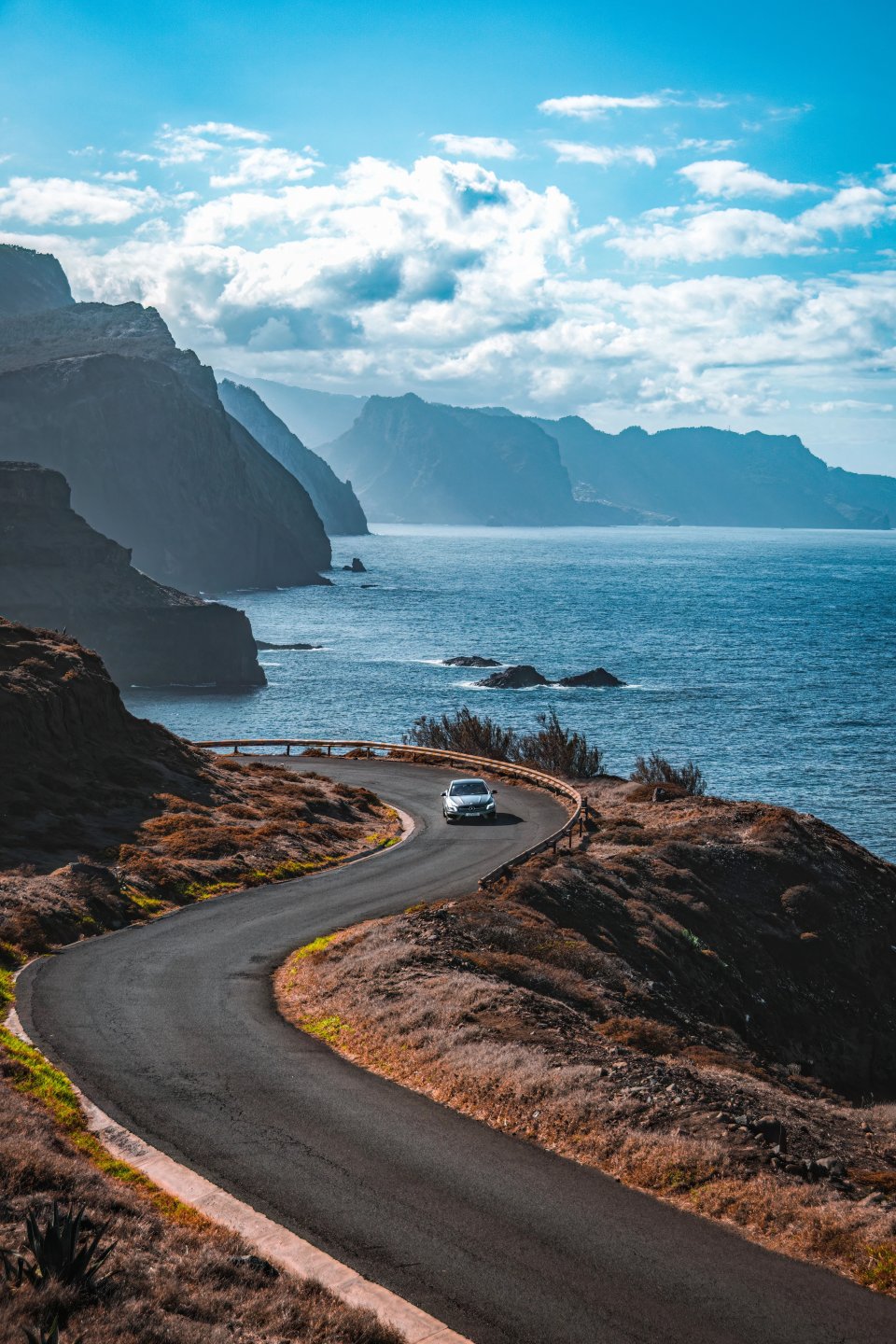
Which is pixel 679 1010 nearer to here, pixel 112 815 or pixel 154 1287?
pixel 154 1287

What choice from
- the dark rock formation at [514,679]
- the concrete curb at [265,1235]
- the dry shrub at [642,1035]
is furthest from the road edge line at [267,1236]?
the dark rock formation at [514,679]

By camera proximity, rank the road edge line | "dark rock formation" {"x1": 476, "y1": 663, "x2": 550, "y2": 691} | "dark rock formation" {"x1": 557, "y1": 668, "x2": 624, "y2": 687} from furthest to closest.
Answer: "dark rock formation" {"x1": 557, "y1": 668, "x2": 624, "y2": 687} < "dark rock formation" {"x1": 476, "y1": 663, "x2": 550, "y2": 691} < the road edge line

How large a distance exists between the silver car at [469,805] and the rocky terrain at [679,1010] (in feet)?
13.8

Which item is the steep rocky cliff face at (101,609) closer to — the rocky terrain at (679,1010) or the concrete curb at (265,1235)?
the rocky terrain at (679,1010)

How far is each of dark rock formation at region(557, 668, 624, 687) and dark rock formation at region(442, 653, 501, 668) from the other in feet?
46.2

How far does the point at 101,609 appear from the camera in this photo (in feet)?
396

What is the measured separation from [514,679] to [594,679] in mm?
7975

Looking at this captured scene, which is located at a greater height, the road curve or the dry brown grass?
the dry brown grass

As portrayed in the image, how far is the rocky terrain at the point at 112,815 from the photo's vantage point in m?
25.9

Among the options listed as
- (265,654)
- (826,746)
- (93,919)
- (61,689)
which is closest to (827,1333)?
(93,919)

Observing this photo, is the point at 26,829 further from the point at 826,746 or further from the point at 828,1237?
the point at 826,746

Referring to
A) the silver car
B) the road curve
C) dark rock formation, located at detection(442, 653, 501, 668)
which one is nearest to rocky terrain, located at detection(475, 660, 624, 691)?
dark rock formation, located at detection(442, 653, 501, 668)

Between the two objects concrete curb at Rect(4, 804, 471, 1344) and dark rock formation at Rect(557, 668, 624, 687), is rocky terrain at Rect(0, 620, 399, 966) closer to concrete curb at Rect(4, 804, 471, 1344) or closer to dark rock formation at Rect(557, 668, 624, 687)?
concrete curb at Rect(4, 804, 471, 1344)

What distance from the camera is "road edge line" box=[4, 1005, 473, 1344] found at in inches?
367
